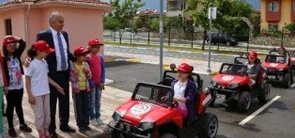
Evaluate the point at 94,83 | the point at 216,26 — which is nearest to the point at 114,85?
the point at 94,83

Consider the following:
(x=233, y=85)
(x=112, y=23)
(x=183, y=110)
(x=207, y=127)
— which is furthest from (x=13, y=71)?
(x=112, y=23)

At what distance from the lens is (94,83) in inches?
313

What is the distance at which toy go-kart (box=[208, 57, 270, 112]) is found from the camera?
34.8 ft

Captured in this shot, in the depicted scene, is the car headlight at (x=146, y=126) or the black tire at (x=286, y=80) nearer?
the car headlight at (x=146, y=126)

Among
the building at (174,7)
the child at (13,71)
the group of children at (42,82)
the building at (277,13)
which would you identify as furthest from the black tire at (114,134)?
the building at (174,7)

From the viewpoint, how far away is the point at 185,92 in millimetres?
7258

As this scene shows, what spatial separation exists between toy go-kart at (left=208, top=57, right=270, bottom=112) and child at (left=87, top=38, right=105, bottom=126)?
359 cm

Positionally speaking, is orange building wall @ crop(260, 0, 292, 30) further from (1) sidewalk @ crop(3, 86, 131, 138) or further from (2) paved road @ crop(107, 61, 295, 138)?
(1) sidewalk @ crop(3, 86, 131, 138)

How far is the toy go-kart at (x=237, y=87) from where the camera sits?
1060cm

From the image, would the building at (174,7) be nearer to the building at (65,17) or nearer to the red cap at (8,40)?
the building at (65,17)

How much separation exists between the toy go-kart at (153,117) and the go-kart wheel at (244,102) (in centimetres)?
301

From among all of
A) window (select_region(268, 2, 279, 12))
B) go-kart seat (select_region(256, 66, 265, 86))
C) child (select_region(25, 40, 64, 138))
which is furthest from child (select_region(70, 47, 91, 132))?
window (select_region(268, 2, 279, 12))

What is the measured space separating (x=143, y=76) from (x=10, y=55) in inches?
407

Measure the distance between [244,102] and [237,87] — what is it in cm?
50
